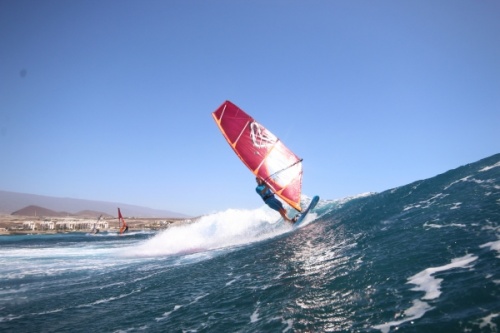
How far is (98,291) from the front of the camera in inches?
603

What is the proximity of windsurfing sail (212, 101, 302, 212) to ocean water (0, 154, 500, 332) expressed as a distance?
7.84m

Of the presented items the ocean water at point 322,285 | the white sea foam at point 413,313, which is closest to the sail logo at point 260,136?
the ocean water at point 322,285

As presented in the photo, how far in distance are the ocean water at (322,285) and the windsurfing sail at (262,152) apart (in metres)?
7.84

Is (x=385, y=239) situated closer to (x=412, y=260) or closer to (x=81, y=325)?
(x=412, y=260)

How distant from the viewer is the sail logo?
31031 millimetres

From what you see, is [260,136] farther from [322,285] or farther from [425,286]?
[425,286]

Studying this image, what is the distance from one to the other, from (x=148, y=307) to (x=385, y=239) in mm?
12457

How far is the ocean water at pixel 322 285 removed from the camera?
25.1 ft

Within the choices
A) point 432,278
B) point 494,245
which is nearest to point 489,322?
point 432,278

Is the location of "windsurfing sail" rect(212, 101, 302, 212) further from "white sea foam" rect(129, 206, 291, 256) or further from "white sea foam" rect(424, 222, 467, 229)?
"white sea foam" rect(424, 222, 467, 229)

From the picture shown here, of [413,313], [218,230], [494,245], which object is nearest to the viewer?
[413,313]

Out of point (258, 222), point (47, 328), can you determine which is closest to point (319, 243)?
point (47, 328)

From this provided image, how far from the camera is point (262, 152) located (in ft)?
101

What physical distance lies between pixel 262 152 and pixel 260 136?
1973 millimetres
